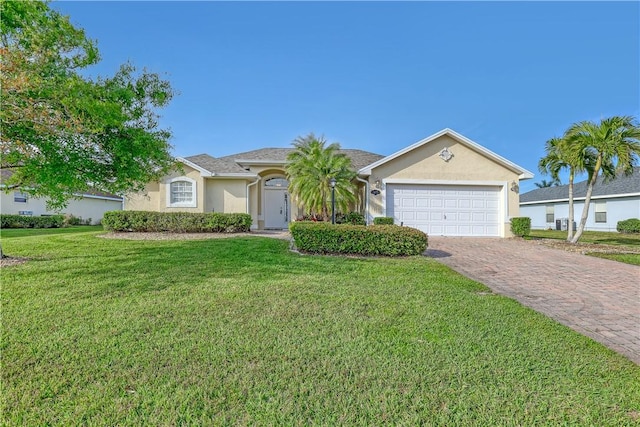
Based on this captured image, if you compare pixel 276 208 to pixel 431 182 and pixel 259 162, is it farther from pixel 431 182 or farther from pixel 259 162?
pixel 431 182

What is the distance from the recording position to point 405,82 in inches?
706

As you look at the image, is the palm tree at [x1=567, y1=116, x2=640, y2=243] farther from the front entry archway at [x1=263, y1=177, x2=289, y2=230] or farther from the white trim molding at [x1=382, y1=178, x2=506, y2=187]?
the front entry archway at [x1=263, y1=177, x2=289, y2=230]

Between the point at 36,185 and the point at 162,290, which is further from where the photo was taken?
the point at 36,185

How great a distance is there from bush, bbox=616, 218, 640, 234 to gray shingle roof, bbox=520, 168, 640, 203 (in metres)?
2.61

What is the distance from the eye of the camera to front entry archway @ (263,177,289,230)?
1875 cm

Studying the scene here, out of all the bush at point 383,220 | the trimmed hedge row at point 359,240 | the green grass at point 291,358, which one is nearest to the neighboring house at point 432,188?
the bush at point 383,220

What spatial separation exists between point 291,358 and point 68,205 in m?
19.0

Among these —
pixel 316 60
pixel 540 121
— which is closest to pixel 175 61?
pixel 316 60

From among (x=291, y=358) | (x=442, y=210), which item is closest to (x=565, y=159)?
(x=442, y=210)

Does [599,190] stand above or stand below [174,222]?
above

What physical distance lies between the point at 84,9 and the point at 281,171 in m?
11.5

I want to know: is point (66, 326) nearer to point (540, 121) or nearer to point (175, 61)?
point (175, 61)

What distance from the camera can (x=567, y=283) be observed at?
6.77 metres

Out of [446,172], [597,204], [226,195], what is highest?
[446,172]
